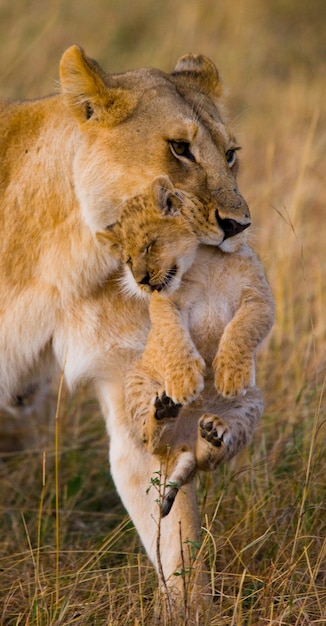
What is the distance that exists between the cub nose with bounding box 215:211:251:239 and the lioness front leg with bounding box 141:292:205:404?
0.24 metres

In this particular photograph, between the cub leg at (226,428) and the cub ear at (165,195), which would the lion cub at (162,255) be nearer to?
the cub ear at (165,195)

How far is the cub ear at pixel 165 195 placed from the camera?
107 inches

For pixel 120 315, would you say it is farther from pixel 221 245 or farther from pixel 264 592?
pixel 264 592

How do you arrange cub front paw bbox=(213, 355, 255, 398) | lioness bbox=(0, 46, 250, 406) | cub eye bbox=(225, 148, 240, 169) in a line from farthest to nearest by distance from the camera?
1. cub eye bbox=(225, 148, 240, 169)
2. lioness bbox=(0, 46, 250, 406)
3. cub front paw bbox=(213, 355, 255, 398)

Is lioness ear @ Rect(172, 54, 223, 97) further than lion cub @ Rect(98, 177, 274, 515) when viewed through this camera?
Yes

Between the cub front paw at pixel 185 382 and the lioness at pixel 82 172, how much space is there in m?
0.36

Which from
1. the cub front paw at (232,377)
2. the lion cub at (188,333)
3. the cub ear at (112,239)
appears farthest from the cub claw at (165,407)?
the cub ear at (112,239)

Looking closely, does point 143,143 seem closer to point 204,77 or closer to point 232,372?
point 204,77

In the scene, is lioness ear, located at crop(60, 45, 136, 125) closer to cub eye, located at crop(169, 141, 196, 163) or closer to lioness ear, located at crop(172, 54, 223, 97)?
cub eye, located at crop(169, 141, 196, 163)

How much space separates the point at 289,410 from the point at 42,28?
17.3ft

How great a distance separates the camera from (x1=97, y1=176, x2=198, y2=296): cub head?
2.75m

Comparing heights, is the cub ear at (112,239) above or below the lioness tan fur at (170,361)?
above

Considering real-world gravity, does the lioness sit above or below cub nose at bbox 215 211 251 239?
above

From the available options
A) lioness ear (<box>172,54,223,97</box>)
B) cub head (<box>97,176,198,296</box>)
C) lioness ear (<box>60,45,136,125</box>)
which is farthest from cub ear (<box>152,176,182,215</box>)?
lioness ear (<box>172,54,223,97</box>)
